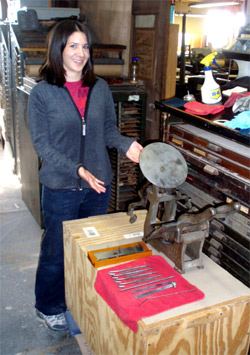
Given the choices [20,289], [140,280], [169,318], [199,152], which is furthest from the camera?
[20,289]

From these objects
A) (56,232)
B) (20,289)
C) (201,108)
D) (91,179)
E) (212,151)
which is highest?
(201,108)

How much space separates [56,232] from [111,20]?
2.46 metres

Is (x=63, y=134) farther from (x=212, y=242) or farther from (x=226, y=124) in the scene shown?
(x=212, y=242)

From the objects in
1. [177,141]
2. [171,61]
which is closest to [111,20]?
[171,61]

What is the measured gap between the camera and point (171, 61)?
10.6 feet

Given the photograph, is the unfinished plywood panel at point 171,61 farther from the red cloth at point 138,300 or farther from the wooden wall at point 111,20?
the red cloth at point 138,300

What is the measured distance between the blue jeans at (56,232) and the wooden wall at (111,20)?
5.96 ft

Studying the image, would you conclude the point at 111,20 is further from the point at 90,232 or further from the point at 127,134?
the point at 90,232


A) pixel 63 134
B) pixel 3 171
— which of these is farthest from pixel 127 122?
pixel 3 171

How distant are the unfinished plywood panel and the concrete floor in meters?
1.65

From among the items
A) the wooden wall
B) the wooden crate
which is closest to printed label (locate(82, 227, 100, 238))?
the wooden crate

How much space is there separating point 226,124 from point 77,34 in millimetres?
824

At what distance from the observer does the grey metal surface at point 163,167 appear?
1.63 metres

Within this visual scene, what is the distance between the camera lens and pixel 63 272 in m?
2.16
